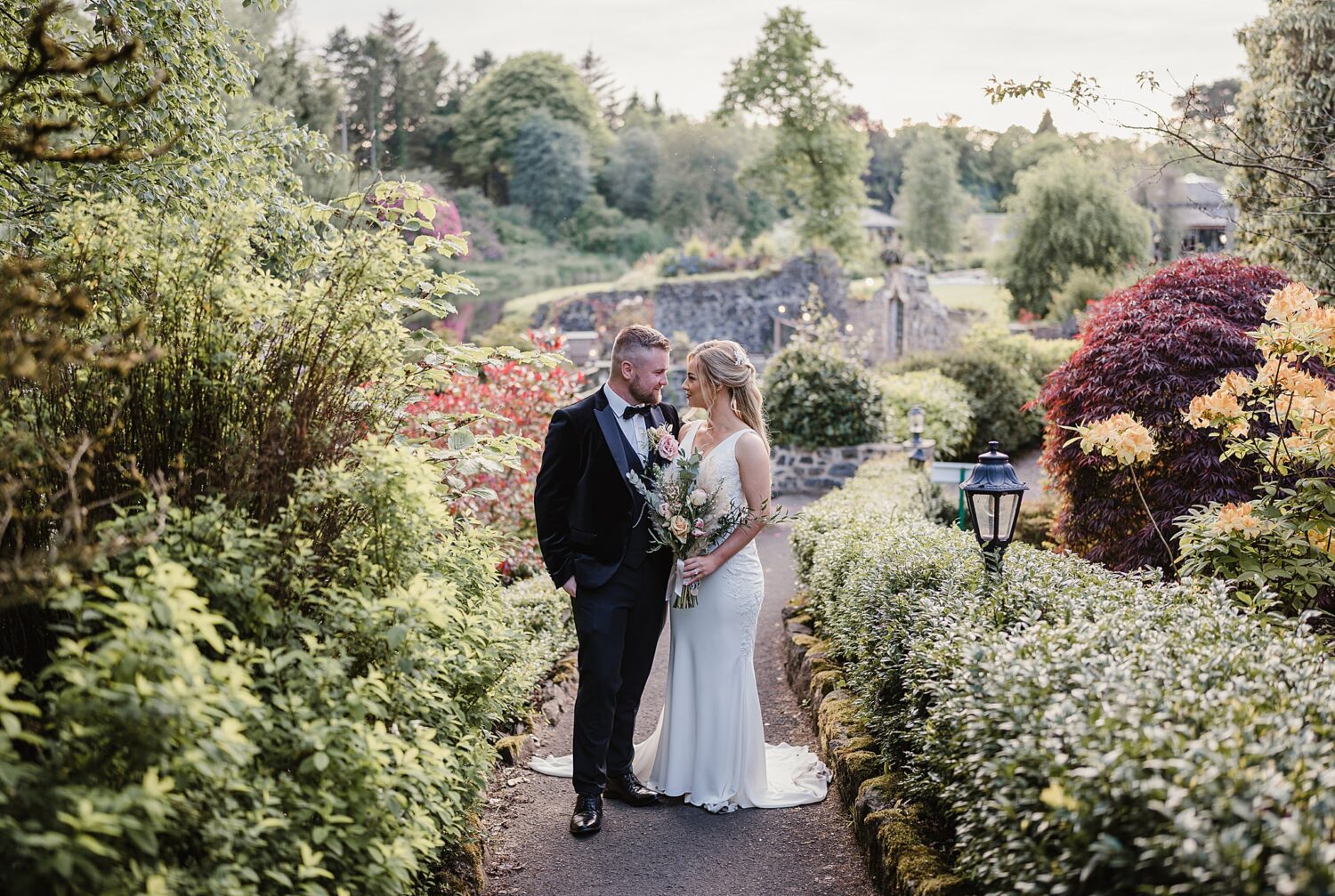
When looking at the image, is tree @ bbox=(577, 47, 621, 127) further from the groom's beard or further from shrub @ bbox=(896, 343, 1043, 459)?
the groom's beard

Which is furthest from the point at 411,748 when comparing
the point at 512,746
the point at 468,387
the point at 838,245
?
the point at 838,245

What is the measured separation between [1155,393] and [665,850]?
495cm

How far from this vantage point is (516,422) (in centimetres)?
888

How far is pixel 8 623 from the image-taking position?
113 inches

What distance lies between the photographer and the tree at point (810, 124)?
29031 mm

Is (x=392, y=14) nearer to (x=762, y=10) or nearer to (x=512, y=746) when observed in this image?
(x=762, y=10)

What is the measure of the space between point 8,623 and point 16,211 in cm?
246

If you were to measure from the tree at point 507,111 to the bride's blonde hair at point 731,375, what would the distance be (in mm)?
42211

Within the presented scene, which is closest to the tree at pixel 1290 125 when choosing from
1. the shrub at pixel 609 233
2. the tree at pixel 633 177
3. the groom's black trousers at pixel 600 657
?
the groom's black trousers at pixel 600 657

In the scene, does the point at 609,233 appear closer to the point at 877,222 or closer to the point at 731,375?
the point at 877,222

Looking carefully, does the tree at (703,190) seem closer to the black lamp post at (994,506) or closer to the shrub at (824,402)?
the shrub at (824,402)

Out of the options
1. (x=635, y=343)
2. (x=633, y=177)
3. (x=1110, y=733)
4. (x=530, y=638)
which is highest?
(x=633, y=177)

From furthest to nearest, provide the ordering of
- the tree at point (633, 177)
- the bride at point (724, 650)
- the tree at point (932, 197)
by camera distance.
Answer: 1. the tree at point (932, 197)
2. the tree at point (633, 177)
3. the bride at point (724, 650)

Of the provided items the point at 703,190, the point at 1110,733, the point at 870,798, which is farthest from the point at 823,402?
the point at 703,190
